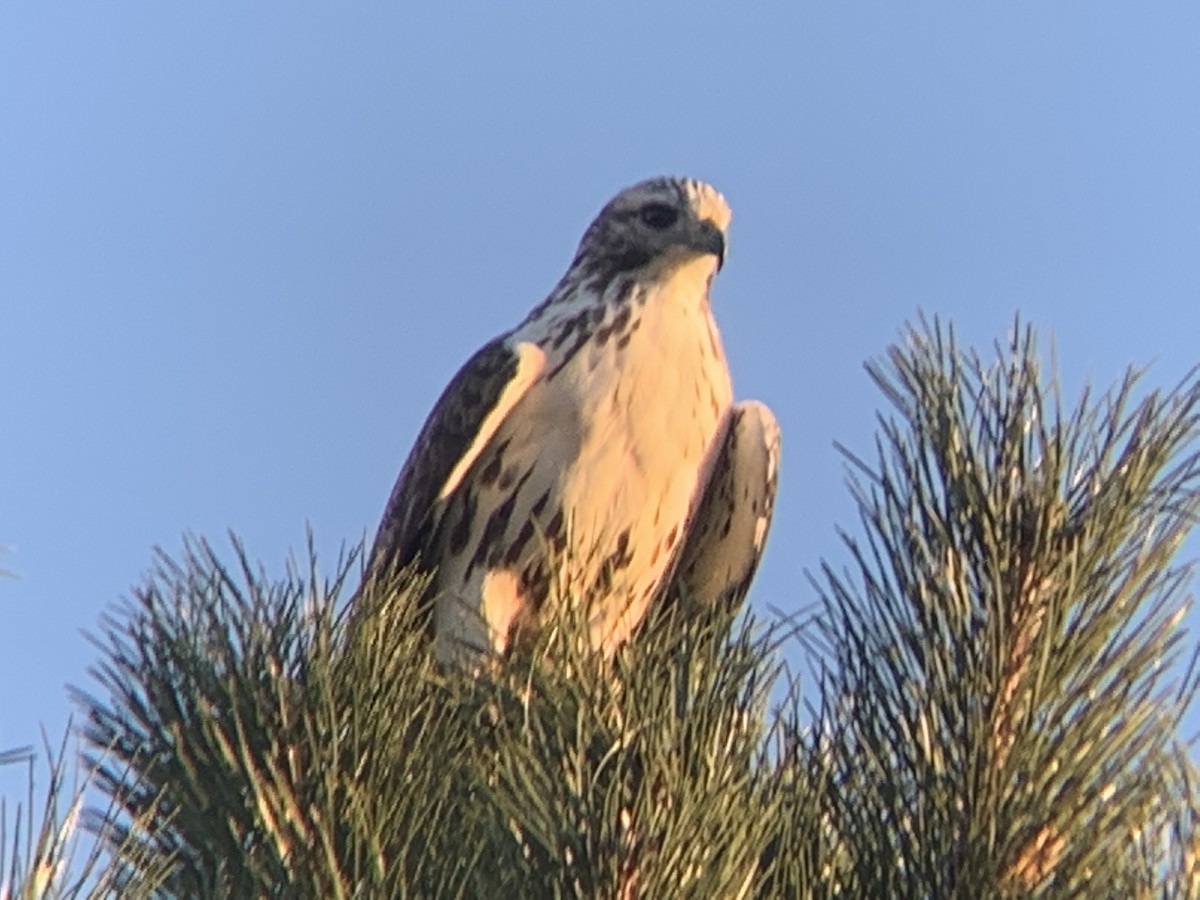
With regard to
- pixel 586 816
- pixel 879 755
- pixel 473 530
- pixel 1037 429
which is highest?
pixel 473 530

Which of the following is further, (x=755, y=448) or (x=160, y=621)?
(x=755, y=448)

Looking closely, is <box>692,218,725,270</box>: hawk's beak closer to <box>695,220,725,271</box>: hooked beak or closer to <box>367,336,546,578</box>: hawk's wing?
<box>695,220,725,271</box>: hooked beak

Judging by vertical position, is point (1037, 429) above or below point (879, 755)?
above

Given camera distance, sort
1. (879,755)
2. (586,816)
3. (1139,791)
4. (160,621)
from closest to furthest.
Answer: (586,816) → (1139,791) → (879,755) → (160,621)

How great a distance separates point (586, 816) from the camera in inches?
76.0

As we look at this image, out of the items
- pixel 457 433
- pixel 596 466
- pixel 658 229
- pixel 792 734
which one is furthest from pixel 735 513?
pixel 792 734

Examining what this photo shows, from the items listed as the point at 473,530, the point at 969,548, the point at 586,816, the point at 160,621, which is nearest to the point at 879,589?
the point at 969,548

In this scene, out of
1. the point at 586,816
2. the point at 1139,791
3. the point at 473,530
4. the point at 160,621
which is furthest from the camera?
the point at 473,530

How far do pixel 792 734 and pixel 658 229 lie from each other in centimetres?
341

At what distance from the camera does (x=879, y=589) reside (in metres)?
2.33

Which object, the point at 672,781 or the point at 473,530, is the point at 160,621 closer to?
the point at 672,781

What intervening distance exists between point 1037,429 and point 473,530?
9.19 ft

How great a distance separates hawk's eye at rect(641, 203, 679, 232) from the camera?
5.61 meters

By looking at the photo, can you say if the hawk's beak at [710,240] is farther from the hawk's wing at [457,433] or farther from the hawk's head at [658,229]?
the hawk's wing at [457,433]
